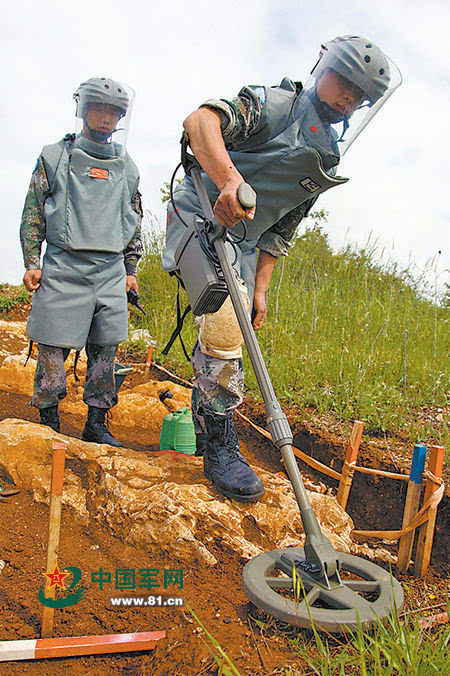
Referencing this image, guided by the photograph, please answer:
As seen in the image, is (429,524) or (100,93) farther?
(100,93)

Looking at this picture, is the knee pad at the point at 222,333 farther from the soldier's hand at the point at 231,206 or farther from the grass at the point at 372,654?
the grass at the point at 372,654

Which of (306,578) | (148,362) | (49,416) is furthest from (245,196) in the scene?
(148,362)

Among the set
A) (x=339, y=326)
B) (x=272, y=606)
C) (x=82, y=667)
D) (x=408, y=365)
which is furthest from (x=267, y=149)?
(x=339, y=326)

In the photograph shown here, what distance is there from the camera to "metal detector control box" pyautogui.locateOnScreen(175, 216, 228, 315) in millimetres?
1807

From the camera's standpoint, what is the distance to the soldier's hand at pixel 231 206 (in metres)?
1.57

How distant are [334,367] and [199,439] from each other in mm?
1314

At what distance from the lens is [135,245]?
2.98 m

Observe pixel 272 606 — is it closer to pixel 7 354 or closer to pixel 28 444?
pixel 28 444

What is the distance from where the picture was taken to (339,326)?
4219mm

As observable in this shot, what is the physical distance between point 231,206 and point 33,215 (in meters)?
1.41

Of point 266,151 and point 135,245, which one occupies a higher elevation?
point 266,151

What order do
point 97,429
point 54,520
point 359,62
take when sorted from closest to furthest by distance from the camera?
point 54,520 < point 359,62 < point 97,429

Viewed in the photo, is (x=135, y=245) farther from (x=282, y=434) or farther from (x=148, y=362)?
(x=282, y=434)

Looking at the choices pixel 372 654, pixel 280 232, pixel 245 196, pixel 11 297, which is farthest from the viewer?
pixel 11 297
